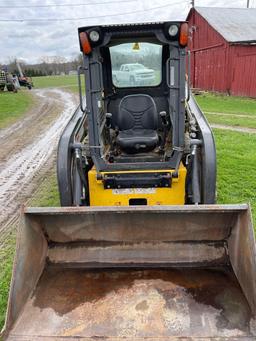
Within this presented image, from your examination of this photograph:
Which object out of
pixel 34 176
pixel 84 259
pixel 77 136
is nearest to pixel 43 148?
pixel 34 176

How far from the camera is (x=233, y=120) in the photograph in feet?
40.9

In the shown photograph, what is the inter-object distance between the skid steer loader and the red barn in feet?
46.3

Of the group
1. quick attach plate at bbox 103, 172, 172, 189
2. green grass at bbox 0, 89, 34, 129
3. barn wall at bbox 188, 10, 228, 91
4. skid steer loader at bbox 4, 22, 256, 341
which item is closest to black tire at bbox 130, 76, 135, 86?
skid steer loader at bbox 4, 22, 256, 341

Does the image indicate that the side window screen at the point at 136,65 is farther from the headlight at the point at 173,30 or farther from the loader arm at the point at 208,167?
the loader arm at the point at 208,167

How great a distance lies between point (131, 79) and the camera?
5133mm

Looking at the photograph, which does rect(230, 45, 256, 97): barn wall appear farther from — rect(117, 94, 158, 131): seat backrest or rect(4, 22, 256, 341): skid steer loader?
rect(117, 94, 158, 131): seat backrest

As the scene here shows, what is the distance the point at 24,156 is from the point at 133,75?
4497 millimetres

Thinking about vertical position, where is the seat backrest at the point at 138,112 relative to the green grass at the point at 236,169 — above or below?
above

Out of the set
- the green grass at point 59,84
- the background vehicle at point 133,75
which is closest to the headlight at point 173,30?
the background vehicle at point 133,75

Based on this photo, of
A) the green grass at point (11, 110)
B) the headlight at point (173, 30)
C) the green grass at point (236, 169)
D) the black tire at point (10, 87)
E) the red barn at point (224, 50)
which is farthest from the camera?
the black tire at point (10, 87)

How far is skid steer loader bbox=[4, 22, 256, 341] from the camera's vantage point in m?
2.78

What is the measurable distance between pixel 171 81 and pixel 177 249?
1753 millimetres

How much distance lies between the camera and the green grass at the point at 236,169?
5684 mm

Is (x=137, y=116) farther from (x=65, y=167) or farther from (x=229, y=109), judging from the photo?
(x=229, y=109)
